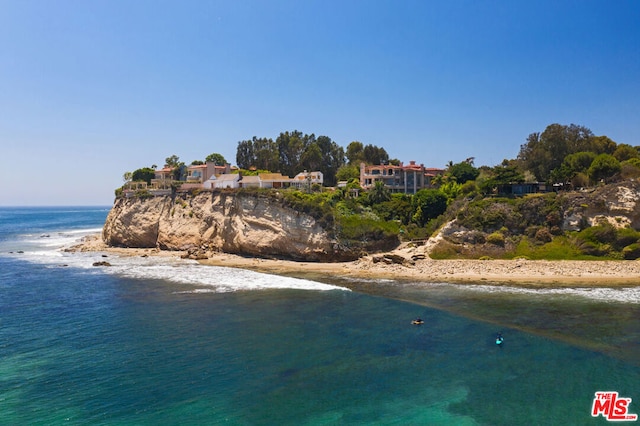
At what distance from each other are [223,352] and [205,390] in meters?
4.98

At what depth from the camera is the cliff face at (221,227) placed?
59156 millimetres

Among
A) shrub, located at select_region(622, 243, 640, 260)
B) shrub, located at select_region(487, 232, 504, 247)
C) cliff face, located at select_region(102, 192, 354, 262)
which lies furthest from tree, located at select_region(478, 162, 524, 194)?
cliff face, located at select_region(102, 192, 354, 262)

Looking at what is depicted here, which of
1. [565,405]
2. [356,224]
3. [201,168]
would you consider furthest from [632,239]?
[201,168]

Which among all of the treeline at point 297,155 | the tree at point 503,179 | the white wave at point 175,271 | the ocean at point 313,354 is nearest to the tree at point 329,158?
the treeline at point 297,155

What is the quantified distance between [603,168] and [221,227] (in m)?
55.7

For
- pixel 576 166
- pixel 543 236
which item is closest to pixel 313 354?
pixel 543 236

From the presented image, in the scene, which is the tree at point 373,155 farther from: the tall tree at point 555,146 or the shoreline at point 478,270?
the shoreline at point 478,270

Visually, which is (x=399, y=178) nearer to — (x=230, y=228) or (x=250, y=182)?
(x=250, y=182)

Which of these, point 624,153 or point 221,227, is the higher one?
point 624,153

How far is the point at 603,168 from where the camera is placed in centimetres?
6053

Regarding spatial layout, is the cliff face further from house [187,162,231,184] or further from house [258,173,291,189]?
house [187,162,231,184]

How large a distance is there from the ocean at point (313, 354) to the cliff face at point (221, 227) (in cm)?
1486

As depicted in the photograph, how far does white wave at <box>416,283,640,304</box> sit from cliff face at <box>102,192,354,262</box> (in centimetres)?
1939

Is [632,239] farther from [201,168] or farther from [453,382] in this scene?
[201,168]
